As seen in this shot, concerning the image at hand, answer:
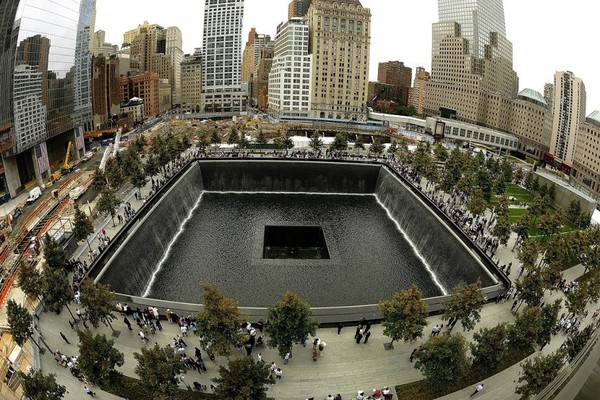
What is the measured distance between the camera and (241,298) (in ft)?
112

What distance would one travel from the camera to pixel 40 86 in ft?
223

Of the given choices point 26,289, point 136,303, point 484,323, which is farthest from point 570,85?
point 26,289

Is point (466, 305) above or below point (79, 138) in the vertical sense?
below

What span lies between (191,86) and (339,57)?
272 feet

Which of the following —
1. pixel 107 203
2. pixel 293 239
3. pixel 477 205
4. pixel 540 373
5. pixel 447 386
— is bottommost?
pixel 447 386

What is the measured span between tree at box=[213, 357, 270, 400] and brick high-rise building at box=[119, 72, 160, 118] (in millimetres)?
145322

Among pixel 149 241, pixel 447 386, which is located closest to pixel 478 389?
pixel 447 386

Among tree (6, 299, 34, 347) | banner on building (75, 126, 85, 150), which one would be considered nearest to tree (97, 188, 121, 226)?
tree (6, 299, 34, 347)

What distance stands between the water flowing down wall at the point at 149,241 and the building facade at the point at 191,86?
132 m

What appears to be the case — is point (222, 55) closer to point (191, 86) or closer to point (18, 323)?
point (191, 86)

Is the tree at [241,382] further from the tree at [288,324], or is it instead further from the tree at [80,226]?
the tree at [80,226]

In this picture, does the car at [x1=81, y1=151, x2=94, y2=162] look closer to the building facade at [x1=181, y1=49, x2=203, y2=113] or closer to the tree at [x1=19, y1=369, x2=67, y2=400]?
the tree at [x1=19, y1=369, x2=67, y2=400]

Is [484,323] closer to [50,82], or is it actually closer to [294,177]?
[294,177]

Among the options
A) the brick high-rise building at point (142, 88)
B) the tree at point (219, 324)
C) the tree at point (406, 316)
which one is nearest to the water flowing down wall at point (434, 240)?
the tree at point (406, 316)
